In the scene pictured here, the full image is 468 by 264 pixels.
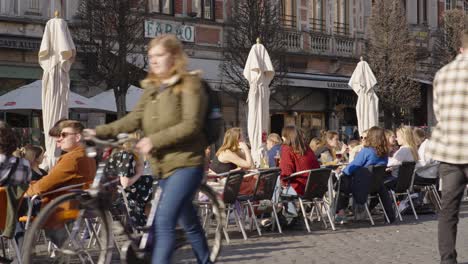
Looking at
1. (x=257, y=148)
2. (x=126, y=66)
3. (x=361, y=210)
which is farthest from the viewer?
(x=126, y=66)

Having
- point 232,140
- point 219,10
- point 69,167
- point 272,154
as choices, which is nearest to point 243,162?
point 232,140

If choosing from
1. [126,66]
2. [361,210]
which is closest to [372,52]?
[126,66]

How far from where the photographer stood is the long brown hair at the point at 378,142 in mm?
13234

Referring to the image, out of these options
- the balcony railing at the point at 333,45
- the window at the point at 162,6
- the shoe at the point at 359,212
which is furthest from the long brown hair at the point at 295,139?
the balcony railing at the point at 333,45

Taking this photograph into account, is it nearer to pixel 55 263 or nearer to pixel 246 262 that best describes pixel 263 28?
pixel 246 262

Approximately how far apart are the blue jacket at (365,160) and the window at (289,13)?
18333mm

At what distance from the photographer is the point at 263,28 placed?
26.7 meters

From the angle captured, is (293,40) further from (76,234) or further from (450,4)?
(76,234)

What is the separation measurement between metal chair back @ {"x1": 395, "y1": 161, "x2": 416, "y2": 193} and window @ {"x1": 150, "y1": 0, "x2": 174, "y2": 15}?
1462cm

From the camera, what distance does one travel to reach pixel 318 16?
110 feet

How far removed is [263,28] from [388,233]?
15661 mm

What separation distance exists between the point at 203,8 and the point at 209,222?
22917 mm

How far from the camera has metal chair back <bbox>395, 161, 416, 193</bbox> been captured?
44.9 feet

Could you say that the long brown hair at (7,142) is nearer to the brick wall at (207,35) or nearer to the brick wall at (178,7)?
the brick wall at (178,7)
